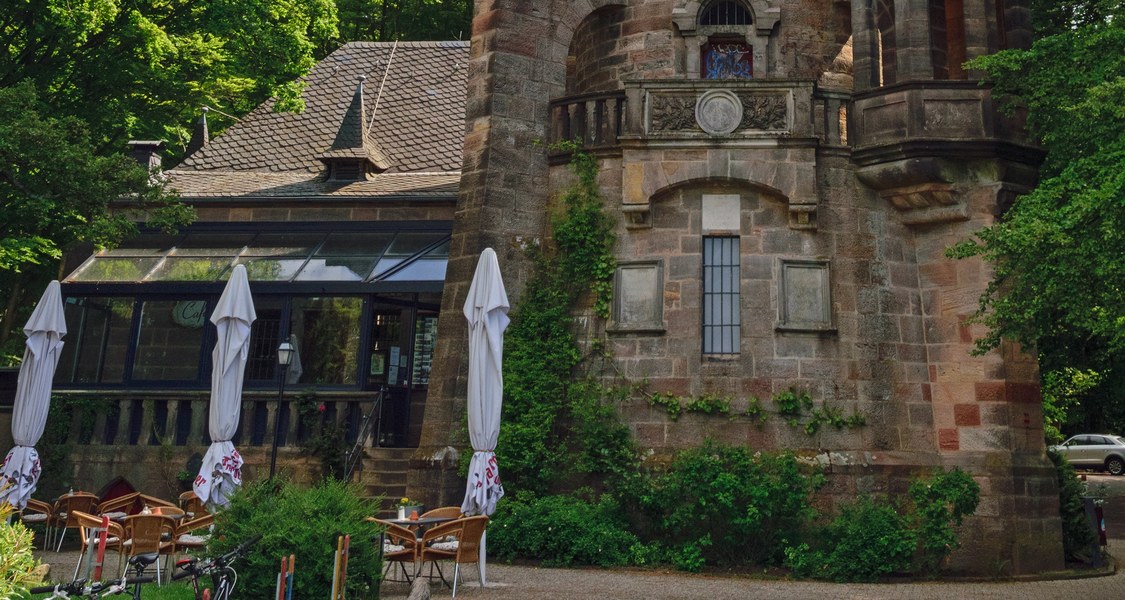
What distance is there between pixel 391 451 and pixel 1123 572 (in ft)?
35.9

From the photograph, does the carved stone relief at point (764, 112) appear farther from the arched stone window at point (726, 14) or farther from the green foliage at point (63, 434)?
the green foliage at point (63, 434)

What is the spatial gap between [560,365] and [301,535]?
6.71 metres

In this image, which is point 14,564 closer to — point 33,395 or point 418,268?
point 33,395

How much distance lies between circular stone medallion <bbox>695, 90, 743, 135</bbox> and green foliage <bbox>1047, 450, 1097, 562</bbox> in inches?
280

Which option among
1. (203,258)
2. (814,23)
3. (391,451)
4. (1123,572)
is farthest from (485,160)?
(1123,572)

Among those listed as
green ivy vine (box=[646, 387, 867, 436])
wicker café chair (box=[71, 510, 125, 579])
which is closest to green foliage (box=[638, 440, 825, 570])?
green ivy vine (box=[646, 387, 867, 436])

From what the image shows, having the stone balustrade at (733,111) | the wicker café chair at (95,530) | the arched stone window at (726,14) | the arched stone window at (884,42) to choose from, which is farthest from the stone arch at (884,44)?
the wicker café chair at (95,530)

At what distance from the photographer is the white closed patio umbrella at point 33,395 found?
14062 mm

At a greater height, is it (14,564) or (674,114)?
(674,114)

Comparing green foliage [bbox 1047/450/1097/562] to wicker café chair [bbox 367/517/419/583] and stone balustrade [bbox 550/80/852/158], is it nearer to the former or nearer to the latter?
stone balustrade [bbox 550/80/852/158]

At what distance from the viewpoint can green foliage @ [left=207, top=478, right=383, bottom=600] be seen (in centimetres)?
880

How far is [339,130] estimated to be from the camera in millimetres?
22391

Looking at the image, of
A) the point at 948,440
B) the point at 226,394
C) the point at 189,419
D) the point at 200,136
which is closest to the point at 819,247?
the point at 948,440

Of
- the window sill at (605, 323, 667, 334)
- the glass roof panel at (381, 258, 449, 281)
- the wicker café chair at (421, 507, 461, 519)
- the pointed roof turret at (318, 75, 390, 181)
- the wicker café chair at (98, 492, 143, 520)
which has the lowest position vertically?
the wicker café chair at (98, 492, 143, 520)
